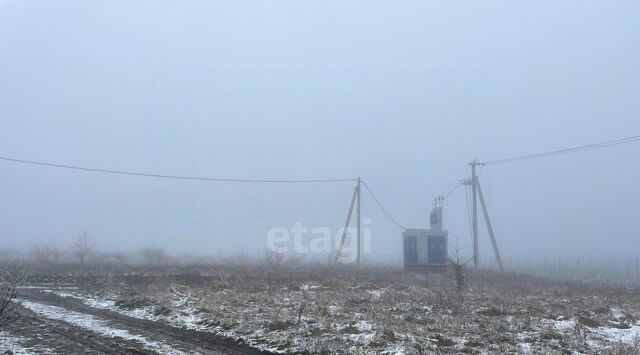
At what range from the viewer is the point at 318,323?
13.8 metres

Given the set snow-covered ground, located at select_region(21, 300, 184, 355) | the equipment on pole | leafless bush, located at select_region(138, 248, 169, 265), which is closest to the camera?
snow-covered ground, located at select_region(21, 300, 184, 355)

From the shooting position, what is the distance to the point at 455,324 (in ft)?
45.8

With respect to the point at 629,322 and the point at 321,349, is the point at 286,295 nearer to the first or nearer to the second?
the point at 321,349

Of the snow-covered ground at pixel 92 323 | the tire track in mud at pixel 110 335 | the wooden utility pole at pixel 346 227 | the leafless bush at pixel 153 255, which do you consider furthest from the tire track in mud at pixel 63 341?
the leafless bush at pixel 153 255

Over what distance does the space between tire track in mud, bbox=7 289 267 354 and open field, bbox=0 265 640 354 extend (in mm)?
22

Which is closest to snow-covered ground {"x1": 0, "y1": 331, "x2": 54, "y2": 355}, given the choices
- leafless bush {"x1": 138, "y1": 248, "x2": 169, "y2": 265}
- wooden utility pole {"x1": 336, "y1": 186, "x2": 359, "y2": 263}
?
wooden utility pole {"x1": 336, "y1": 186, "x2": 359, "y2": 263}

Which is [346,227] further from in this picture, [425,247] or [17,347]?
[17,347]

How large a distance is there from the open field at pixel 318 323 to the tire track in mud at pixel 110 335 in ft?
0.07

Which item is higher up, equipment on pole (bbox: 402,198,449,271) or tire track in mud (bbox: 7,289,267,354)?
equipment on pole (bbox: 402,198,449,271)

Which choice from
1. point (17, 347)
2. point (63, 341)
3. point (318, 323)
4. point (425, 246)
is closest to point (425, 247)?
point (425, 246)

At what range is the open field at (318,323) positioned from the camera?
11.6 metres

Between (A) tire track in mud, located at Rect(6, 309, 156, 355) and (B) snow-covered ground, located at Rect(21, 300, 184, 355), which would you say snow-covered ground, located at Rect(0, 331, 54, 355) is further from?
(B) snow-covered ground, located at Rect(21, 300, 184, 355)

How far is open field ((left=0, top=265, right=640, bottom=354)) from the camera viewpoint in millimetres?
11633

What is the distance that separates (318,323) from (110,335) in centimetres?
479
